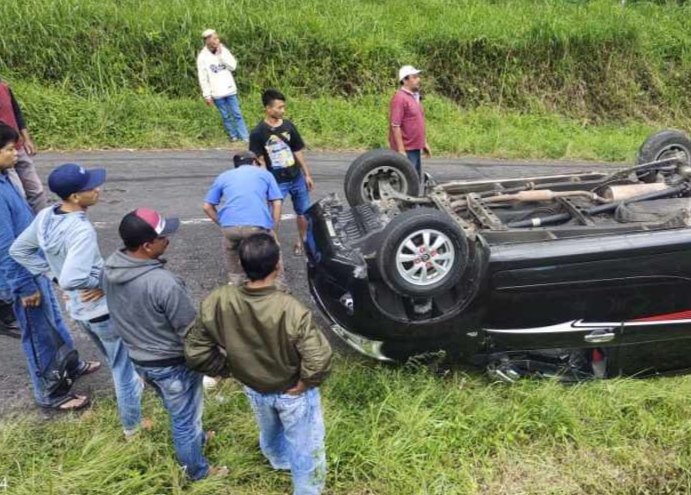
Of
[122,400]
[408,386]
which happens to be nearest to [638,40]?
[408,386]

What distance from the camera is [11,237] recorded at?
3834 millimetres

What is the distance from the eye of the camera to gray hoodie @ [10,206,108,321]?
3.34 m

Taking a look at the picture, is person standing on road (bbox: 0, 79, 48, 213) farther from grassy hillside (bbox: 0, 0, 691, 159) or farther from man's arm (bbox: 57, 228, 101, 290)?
grassy hillside (bbox: 0, 0, 691, 159)

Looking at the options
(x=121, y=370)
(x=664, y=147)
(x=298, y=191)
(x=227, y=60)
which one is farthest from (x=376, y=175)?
(x=227, y=60)

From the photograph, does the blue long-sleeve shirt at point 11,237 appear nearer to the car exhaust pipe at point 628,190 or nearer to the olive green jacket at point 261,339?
the olive green jacket at point 261,339

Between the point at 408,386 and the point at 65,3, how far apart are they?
9.87 metres

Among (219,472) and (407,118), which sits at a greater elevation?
(407,118)

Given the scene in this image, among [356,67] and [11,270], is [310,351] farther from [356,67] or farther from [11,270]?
[356,67]

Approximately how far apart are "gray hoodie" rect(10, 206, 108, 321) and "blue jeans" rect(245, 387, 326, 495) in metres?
1.00

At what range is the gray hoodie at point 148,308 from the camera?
3.08 metres

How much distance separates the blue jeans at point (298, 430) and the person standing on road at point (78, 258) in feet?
2.70

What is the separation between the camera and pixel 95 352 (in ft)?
15.4

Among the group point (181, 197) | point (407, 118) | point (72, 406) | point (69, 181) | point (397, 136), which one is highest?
point (69, 181)

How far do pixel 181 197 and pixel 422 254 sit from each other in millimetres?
4368
